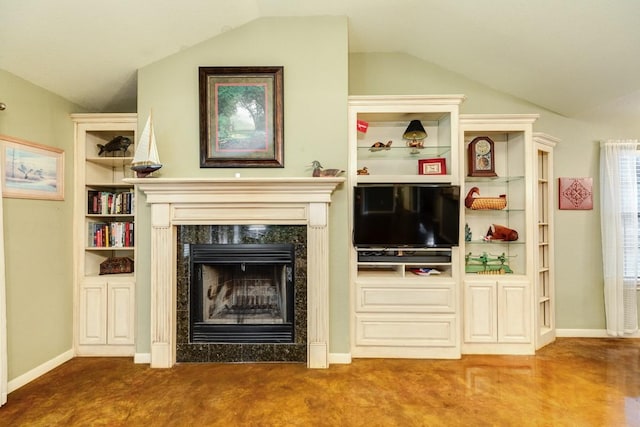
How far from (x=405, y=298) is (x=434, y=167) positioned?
4.16 ft

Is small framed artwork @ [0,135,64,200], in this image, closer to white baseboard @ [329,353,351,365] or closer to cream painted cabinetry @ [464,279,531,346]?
white baseboard @ [329,353,351,365]

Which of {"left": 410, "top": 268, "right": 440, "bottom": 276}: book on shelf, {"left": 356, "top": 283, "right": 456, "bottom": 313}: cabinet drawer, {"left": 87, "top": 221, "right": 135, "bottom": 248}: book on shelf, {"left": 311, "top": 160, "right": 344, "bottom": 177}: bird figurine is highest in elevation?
{"left": 311, "top": 160, "right": 344, "bottom": 177}: bird figurine

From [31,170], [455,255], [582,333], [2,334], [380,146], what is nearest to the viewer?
[2,334]

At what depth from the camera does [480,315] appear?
2955mm

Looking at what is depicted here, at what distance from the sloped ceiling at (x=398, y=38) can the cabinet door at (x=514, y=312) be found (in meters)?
1.96

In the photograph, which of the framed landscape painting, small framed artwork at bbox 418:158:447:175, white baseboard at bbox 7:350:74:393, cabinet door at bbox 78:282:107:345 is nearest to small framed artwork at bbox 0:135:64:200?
cabinet door at bbox 78:282:107:345

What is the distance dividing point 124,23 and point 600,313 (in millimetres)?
5320

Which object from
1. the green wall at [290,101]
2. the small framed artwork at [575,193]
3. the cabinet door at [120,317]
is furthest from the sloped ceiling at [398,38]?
the cabinet door at [120,317]

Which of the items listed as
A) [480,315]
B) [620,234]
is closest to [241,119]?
[480,315]

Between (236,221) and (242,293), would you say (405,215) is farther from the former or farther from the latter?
(242,293)

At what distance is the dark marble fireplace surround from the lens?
9.12 ft

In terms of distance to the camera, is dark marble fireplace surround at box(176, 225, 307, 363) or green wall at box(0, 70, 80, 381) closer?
green wall at box(0, 70, 80, 381)

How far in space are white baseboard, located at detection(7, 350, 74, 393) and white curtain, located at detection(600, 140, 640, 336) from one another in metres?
5.43

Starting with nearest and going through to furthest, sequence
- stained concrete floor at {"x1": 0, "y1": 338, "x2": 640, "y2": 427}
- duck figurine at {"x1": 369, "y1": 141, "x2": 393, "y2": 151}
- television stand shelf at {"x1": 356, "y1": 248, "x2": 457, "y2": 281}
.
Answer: stained concrete floor at {"x1": 0, "y1": 338, "x2": 640, "y2": 427}
television stand shelf at {"x1": 356, "y1": 248, "x2": 457, "y2": 281}
duck figurine at {"x1": 369, "y1": 141, "x2": 393, "y2": 151}
